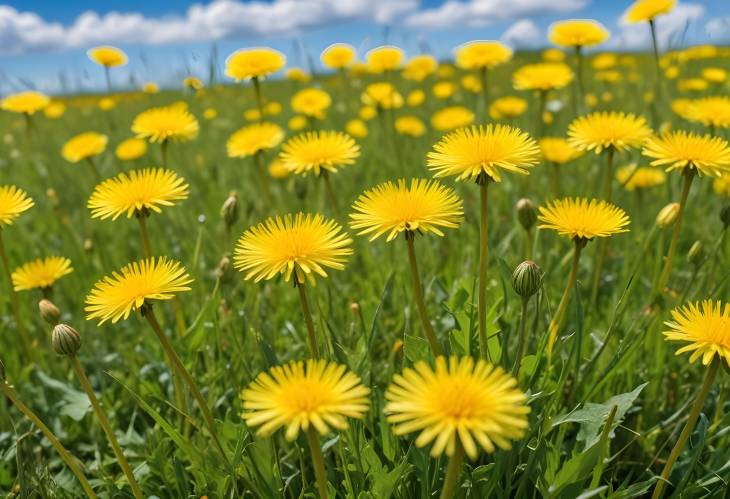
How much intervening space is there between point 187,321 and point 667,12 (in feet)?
6.47

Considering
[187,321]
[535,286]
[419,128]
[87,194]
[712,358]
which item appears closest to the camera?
[712,358]

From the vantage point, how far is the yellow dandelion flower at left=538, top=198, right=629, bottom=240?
1.05 metres

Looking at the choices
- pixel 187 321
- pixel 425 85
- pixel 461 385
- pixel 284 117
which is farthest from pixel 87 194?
pixel 425 85

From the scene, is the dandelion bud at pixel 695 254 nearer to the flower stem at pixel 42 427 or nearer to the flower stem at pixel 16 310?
the flower stem at pixel 42 427

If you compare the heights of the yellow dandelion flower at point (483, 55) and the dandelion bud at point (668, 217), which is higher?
the yellow dandelion flower at point (483, 55)

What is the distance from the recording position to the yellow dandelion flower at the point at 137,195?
46.4 inches

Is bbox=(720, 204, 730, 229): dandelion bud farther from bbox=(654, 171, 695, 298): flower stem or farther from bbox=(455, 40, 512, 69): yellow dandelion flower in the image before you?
bbox=(455, 40, 512, 69): yellow dandelion flower

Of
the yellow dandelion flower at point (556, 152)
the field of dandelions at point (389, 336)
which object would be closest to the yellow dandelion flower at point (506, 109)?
the field of dandelions at point (389, 336)

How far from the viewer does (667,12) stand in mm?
1994

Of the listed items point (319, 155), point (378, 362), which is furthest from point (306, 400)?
point (378, 362)

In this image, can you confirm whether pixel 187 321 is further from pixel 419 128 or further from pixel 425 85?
pixel 425 85

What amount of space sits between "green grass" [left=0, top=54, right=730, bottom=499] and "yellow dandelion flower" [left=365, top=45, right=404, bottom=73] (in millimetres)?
562

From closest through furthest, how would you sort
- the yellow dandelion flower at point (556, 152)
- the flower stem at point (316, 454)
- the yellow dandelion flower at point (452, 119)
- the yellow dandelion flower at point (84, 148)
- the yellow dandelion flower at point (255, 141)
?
1. the flower stem at point (316, 454)
2. the yellow dandelion flower at point (255, 141)
3. the yellow dandelion flower at point (556, 152)
4. the yellow dandelion flower at point (84, 148)
5. the yellow dandelion flower at point (452, 119)

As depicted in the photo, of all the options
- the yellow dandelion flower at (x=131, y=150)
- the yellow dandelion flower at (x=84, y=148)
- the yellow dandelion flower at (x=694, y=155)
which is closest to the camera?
the yellow dandelion flower at (x=694, y=155)
